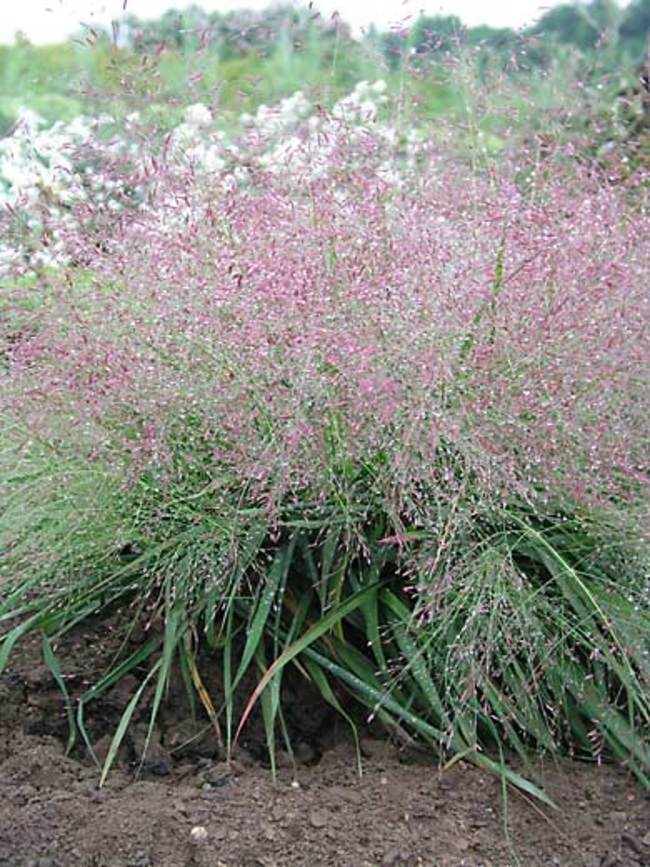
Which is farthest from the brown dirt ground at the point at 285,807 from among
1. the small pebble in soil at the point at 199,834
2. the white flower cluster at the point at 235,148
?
the white flower cluster at the point at 235,148

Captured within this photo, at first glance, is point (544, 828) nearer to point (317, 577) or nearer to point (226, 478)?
point (317, 577)

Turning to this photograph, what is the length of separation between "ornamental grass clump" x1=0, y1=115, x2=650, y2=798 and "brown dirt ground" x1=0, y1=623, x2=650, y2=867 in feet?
0.26

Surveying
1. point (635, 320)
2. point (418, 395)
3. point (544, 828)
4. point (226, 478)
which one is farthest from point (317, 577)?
point (635, 320)

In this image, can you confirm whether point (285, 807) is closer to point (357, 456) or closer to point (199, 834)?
point (199, 834)

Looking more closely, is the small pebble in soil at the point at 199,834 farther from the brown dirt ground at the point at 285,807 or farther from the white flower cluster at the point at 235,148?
the white flower cluster at the point at 235,148

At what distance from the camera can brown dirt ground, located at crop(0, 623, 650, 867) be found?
7.30ft

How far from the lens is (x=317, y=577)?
2.68 metres

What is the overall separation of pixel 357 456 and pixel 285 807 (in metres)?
0.72

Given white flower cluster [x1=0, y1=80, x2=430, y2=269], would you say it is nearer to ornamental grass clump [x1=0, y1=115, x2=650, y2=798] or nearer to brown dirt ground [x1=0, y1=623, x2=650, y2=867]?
ornamental grass clump [x1=0, y1=115, x2=650, y2=798]

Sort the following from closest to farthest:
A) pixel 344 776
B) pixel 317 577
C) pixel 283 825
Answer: pixel 283 825 → pixel 344 776 → pixel 317 577

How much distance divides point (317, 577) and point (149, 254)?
2.75ft

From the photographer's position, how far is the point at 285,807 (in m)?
2.35

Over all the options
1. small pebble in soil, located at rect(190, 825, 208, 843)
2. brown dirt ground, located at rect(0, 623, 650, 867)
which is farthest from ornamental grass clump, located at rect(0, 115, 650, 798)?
small pebble in soil, located at rect(190, 825, 208, 843)

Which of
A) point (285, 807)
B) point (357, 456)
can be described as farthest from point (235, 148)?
point (285, 807)
